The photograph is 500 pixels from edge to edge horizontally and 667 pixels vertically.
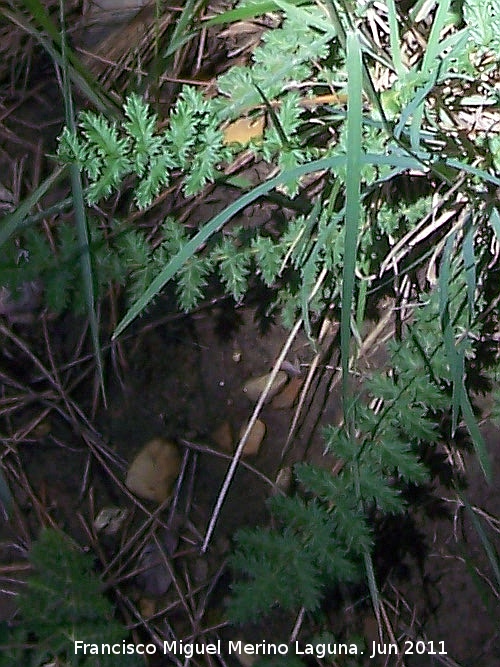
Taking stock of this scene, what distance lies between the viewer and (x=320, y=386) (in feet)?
3.97

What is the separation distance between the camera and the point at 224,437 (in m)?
1.21

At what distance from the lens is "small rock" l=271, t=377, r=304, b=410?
1211mm

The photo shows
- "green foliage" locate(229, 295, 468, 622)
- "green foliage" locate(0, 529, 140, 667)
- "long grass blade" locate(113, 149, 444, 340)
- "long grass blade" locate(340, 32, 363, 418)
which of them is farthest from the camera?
"green foliage" locate(0, 529, 140, 667)

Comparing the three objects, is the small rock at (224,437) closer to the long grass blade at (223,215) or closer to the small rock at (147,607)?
the small rock at (147,607)

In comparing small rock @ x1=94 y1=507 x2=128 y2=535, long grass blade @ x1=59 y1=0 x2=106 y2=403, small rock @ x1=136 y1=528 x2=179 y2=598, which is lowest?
small rock @ x1=136 y1=528 x2=179 y2=598

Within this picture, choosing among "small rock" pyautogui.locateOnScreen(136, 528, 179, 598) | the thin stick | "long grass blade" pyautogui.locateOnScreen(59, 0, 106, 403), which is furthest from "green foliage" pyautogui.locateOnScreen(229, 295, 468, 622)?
"long grass blade" pyautogui.locateOnScreen(59, 0, 106, 403)

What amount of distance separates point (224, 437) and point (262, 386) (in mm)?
115

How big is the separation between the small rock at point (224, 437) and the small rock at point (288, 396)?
91mm

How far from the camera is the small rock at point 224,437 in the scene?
1.21 meters

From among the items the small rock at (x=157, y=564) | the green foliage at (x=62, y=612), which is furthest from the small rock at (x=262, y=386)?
the green foliage at (x=62, y=612)

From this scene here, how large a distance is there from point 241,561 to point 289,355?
15.7 inches

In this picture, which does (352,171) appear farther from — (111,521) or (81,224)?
(111,521)

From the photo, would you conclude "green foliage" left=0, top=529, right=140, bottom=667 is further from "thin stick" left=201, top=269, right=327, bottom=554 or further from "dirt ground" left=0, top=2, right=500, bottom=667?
"thin stick" left=201, top=269, right=327, bottom=554

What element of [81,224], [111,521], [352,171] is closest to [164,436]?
[111,521]
